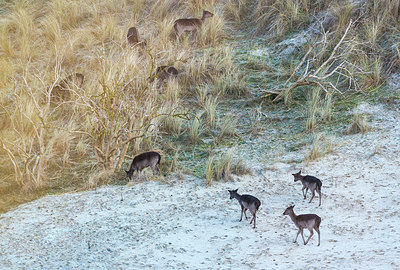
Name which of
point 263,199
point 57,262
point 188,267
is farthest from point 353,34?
point 57,262

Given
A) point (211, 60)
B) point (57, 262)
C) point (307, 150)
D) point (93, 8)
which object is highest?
point (93, 8)

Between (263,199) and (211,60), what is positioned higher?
(211,60)

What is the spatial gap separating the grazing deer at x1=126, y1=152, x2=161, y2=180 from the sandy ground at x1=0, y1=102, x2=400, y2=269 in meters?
0.22

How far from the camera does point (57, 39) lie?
34.9ft

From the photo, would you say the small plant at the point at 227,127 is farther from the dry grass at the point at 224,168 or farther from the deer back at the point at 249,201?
the deer back at the point at 249,201

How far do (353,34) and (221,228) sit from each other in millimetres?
5629

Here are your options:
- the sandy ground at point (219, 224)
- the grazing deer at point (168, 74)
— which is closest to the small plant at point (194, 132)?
the sandy ground at point (219, 224)

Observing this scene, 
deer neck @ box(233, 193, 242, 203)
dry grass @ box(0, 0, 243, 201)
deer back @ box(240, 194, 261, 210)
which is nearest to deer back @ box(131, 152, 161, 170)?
dry grass @ box(0, 0, 243, 201)

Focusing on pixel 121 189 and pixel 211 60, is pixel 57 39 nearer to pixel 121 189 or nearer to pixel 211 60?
pixel 211 60

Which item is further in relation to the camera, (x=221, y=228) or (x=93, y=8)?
(x=93, y=8)

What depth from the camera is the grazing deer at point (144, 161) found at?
6430mm

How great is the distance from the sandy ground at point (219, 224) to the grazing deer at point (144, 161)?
0.22 meters

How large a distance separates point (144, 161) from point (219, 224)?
4.76 ft

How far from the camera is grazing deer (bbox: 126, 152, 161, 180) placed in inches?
253
